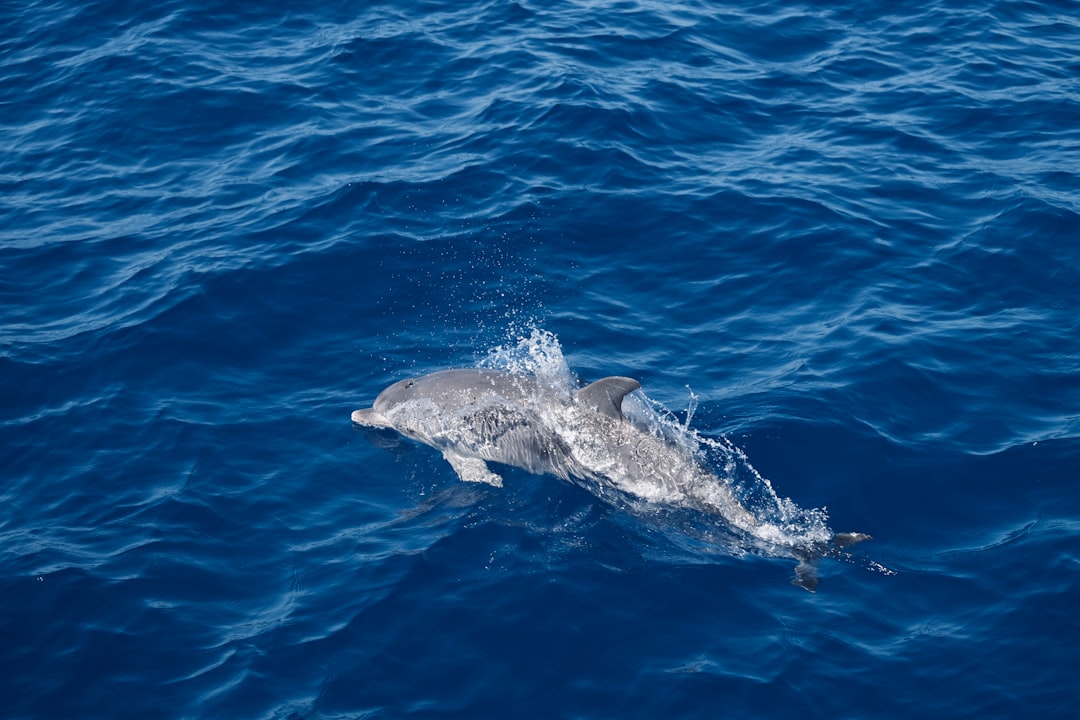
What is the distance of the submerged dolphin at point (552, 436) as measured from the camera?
486 inches

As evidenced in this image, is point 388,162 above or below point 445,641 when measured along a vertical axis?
above

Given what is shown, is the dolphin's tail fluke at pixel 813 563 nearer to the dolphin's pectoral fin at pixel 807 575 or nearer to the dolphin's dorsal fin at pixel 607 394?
the dolphin's pectoral fin at pixel 807 575

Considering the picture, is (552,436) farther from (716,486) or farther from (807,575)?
(807,575)

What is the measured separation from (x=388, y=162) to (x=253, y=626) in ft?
33.1

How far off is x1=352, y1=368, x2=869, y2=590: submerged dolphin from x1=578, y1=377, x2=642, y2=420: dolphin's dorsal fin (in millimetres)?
12

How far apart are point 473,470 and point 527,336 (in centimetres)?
268

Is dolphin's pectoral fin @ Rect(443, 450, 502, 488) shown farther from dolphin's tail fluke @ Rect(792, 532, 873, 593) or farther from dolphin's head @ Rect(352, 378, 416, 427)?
dolphin's tail fluke @ Rect(792, 532, 873, 593)

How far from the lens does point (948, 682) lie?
1023 cm

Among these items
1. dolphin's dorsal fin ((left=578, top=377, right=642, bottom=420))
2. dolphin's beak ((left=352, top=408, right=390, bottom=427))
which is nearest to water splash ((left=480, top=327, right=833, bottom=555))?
dolphin's dorsal fin ((left=578, top=377, right=642, bottom=420))

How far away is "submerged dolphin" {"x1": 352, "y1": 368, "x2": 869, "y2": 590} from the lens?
40.5 ft

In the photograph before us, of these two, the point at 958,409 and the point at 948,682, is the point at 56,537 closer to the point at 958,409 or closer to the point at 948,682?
the point at 948,682

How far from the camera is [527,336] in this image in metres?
15.3

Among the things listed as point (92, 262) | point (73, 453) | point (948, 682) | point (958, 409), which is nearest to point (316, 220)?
point (92, 262)

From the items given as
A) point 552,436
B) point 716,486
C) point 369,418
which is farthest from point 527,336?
point 716,486
